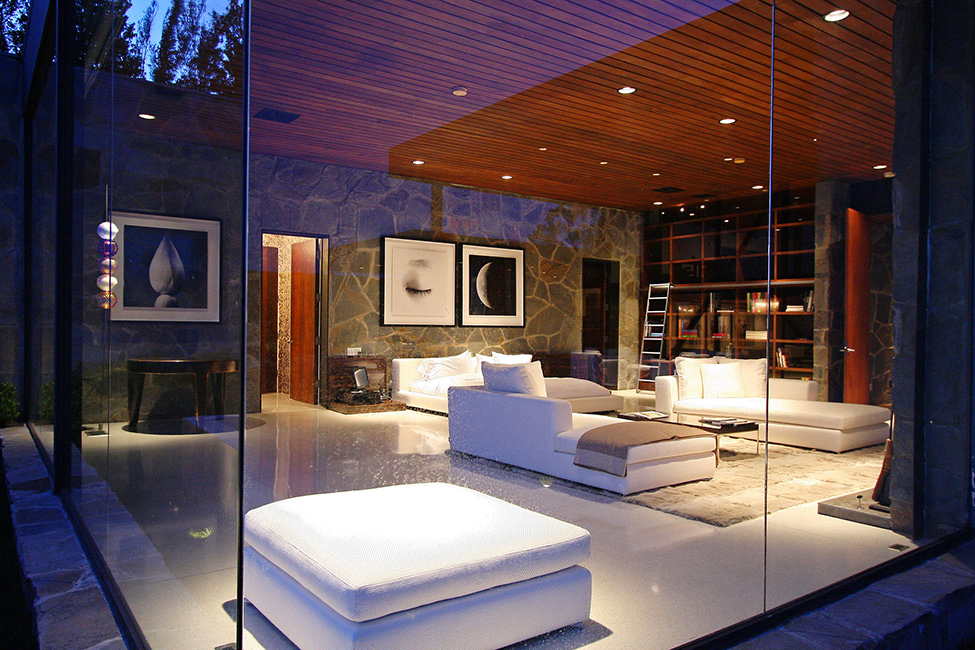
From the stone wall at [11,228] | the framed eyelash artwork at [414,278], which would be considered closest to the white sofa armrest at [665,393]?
the framed eyelash artwork at [414,278]

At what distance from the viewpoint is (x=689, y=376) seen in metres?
2.32

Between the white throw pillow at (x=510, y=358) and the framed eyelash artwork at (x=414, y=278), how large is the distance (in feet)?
0.70

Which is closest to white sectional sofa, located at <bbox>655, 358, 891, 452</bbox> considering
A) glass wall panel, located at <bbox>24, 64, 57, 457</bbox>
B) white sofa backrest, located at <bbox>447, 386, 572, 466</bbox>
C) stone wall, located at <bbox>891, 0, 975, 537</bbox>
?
white sofa backrest, located at <bbox>447, 386, 572, 466</bbox>

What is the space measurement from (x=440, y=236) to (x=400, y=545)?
922mm

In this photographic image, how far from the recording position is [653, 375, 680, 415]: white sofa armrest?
225 cm

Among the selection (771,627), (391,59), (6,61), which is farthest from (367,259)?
(6,61)

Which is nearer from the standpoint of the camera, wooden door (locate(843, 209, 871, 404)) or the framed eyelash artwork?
the framed eyelash artwork

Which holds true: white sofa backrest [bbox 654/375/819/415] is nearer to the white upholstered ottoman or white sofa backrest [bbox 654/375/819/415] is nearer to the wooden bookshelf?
the wooden bookshelf

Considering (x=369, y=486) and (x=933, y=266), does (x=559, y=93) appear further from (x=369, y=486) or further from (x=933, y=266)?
(x=933, y=266)

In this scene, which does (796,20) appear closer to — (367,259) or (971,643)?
(367,259)

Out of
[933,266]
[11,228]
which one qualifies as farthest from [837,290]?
[11,228]

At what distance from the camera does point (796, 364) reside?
7.63 ft

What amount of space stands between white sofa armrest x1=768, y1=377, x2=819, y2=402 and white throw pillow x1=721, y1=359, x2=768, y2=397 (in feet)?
0.11

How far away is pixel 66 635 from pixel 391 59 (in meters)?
2.09
